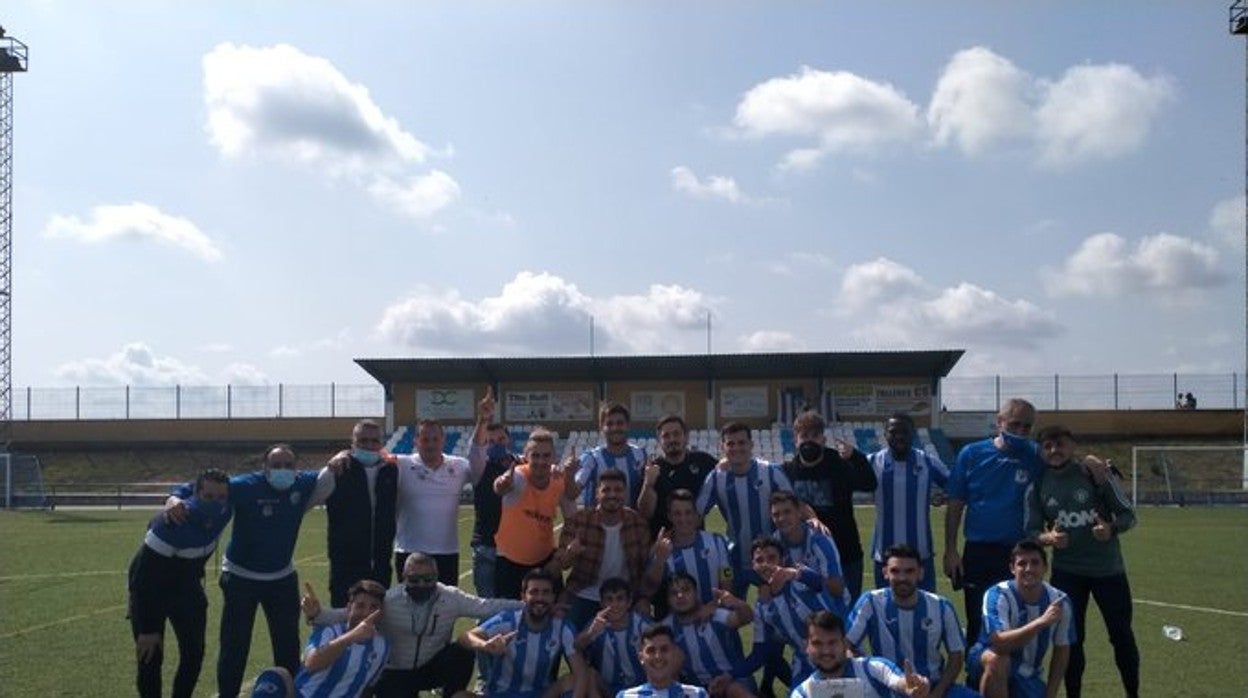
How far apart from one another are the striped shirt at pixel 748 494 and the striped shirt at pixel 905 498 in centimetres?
75

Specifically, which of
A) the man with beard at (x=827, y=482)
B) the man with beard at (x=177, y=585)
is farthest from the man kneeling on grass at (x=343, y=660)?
the man with beard at (x=827, y=482)

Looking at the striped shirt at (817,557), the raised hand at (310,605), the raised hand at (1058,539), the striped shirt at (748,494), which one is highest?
the striped shirt at (748,494)

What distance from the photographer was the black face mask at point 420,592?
571cm

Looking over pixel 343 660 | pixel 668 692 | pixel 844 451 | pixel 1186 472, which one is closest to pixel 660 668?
pixel 668 692

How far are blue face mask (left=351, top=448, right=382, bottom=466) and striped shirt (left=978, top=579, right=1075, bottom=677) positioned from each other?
3742mm

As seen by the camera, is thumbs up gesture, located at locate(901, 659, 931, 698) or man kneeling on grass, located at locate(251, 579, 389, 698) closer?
thumbs up gesture, located at locate(901, 659, 931, 698)

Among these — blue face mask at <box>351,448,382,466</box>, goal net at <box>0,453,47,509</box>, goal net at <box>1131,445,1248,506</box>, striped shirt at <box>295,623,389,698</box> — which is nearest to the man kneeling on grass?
striped shirt at <box>295,623,389,698</box>

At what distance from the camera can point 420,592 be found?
225 inches

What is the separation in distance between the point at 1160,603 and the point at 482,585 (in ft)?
24.3

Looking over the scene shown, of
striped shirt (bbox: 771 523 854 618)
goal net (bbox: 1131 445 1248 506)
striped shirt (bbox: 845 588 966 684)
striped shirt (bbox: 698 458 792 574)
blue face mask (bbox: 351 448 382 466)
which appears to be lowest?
goal net (bbox: 1131 445 1248 506)

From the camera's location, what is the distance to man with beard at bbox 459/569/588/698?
224 inches

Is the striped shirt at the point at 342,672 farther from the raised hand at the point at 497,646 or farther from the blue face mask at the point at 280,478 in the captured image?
the blue face mask at the point at 280,478

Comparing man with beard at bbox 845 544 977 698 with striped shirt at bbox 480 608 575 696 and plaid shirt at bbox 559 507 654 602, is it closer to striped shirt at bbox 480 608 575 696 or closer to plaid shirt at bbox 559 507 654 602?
plaid shirt at bbox 559 507 654 602

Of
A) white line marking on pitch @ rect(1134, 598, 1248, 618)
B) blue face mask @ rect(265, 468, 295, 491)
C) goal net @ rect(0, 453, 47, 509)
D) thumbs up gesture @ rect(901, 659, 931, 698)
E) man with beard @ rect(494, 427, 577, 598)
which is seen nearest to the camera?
thumbs up gesture @ rect(901, 659, 931, 698)
